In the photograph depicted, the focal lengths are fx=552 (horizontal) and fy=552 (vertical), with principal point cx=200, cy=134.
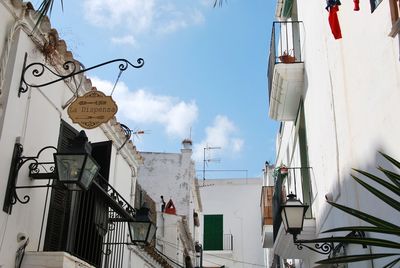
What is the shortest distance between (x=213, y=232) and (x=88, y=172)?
2172 centimetres

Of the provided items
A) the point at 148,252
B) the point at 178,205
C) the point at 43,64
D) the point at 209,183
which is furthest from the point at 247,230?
the point at 43,64

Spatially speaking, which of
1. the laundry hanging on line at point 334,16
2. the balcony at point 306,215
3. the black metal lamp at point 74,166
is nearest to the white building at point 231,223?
the balcony at point 306,215

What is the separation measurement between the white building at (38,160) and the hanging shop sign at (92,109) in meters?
0.44

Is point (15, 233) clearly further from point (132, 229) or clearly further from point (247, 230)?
point (247, 230)

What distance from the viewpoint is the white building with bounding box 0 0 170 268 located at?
5.82 m

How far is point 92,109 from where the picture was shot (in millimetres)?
6523

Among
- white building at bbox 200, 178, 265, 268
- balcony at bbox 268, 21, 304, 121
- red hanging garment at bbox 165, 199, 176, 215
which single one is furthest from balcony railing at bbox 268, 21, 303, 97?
white building at bbox 200, 178, 265, 268

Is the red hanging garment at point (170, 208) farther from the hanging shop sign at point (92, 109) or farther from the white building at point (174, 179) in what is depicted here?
the hanging shop sign at point (92, 109)

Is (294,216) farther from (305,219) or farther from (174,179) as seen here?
(174,179)

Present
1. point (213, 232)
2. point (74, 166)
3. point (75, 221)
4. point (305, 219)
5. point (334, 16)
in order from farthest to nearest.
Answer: point (213, 232)
point (305, 219)
point (75, 221)
point (334, 16)
point (74, 166)

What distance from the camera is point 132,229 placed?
8328 millimetres

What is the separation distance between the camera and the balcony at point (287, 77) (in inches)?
394

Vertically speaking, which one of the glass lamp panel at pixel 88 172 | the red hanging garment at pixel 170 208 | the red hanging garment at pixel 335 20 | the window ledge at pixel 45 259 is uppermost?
the red hanging garment at pixel 335 20

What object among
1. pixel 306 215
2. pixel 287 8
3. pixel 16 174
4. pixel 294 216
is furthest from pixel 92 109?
pixel 287 8
